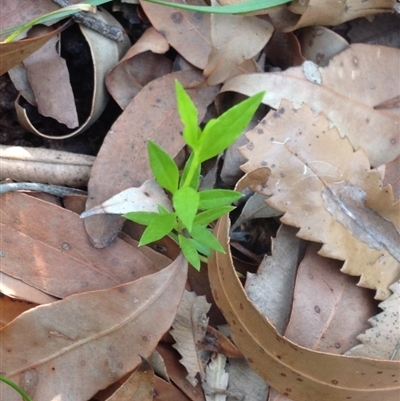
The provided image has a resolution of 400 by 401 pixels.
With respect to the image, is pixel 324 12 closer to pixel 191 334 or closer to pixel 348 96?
pixel 348 96

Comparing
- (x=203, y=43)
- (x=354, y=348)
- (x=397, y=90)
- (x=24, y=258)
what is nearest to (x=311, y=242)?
(x=354, y=348)

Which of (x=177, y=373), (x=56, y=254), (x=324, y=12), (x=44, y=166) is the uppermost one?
(x=324, y=12)

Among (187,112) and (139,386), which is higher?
(187,112)

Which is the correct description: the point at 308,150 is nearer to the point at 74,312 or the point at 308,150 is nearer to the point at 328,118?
the point at 328,118

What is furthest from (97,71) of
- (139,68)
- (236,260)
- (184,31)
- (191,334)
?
(191,334)

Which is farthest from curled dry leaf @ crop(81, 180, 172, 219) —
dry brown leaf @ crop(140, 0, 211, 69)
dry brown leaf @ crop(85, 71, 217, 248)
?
dry brown leaf @ crop(140, 0, 211, 69)

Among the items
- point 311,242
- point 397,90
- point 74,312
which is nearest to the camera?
point 74,312
